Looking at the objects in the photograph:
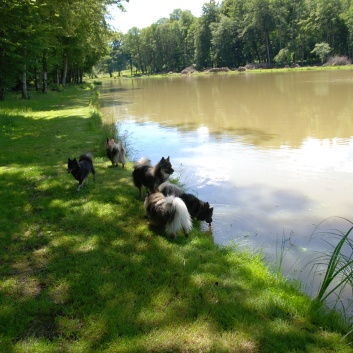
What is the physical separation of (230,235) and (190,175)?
339cm

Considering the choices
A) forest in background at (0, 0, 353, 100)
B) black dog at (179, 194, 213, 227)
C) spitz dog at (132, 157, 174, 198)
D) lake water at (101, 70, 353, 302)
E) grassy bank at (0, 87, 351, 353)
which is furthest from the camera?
forest in background at (0, 0, 353, 100)

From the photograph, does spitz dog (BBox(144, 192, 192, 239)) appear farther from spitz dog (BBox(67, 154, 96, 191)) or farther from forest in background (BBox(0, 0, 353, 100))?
forest in background (BBox(0, 0, 353, 100))

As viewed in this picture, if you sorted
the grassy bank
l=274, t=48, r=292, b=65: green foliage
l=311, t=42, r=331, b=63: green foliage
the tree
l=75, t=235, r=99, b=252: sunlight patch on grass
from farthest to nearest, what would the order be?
the tree
l=274, t=48, r=292, b=65: green foliage
l=311, t=42, r=331, b=63: green foliage
l=75, t=235, r=99, b=252: sunlight patch on grass
the grassy bank

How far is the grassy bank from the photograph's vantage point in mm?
3094

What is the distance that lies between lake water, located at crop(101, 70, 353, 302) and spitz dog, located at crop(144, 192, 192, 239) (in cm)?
104

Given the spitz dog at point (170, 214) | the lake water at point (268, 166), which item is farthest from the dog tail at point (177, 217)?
the lake water at point (268, 166)

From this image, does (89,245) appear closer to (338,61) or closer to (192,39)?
(338,61)

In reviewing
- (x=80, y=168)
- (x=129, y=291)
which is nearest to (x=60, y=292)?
(x=129, y=291)

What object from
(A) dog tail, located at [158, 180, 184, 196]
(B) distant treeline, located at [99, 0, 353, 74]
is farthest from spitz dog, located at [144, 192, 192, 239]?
(B) distant treeline, located at [99, 0, 353, 74]

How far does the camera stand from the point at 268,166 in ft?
30.5

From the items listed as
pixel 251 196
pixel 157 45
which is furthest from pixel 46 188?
pixel 157 45

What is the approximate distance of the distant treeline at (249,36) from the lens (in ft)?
227

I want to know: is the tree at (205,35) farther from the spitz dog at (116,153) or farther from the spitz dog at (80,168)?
the spitz dog at (80,168)

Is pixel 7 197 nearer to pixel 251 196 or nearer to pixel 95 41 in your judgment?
pixel 251 196
